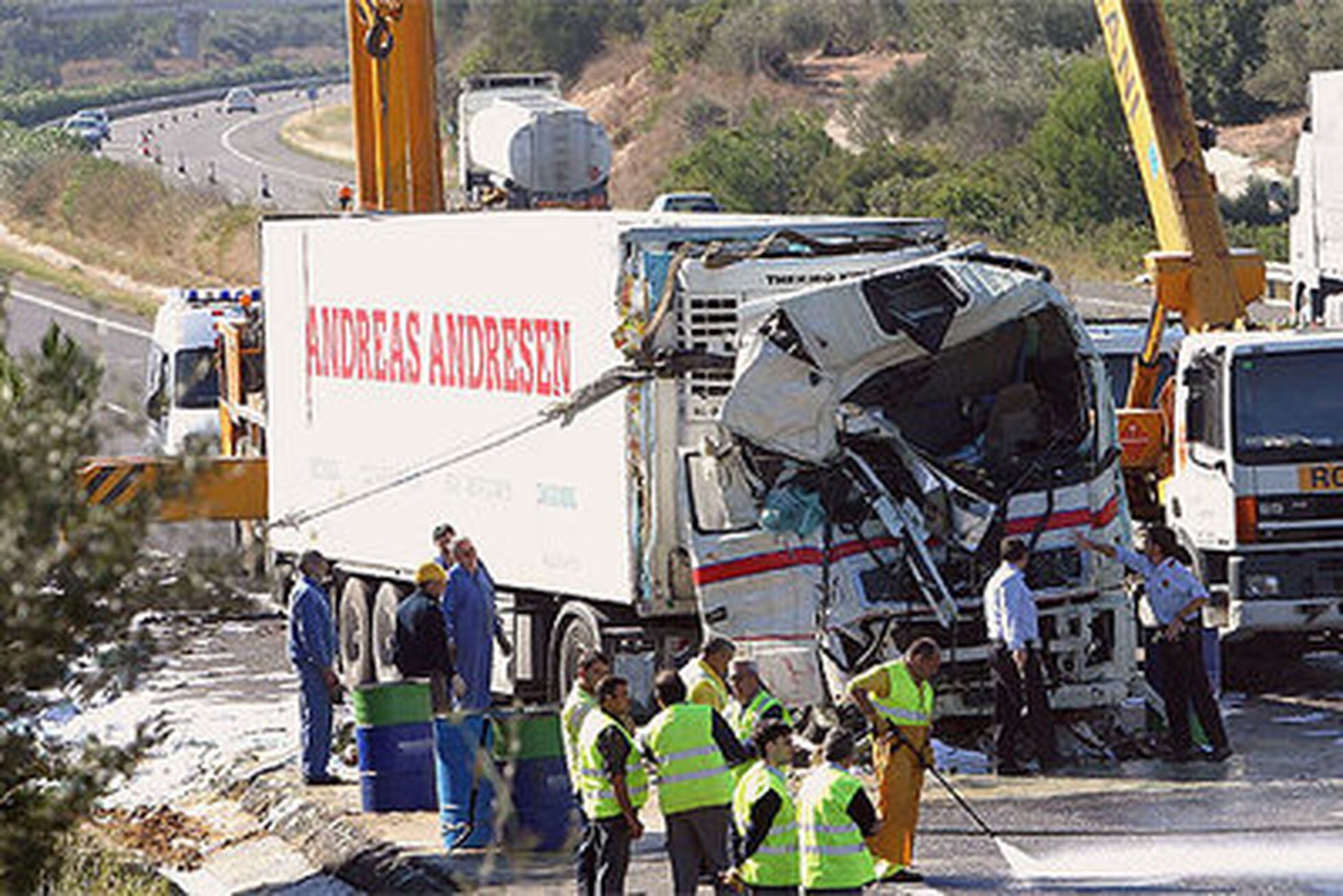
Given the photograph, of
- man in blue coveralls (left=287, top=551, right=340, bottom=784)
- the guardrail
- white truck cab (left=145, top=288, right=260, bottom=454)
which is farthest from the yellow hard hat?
the guardrail

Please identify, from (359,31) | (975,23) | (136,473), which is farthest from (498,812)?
(975,23)

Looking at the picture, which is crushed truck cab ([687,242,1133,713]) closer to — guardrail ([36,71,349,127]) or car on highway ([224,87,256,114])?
guardrail ([36,71,349,127])

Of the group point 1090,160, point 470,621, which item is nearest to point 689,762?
point 470,621

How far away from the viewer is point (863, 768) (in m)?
16.7

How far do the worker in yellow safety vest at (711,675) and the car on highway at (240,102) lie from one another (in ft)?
387

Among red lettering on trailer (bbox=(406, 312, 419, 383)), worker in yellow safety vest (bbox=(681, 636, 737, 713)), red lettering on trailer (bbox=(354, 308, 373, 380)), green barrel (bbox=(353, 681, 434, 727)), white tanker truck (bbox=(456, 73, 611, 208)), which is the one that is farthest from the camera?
white tanker truck (bbox=(456, 73, 611, 208))

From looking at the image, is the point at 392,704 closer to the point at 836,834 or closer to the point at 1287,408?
the point at 836,834

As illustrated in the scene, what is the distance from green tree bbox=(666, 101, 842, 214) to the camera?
64.3 meters

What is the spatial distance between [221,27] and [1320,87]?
171581 millimetres

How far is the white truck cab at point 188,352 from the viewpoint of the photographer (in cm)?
2819

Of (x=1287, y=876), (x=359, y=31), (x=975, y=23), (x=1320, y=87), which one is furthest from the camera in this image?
(x=975, y=23)

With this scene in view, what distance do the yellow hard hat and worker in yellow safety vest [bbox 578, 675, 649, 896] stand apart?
14.5 feet

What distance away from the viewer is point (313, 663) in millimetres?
17500

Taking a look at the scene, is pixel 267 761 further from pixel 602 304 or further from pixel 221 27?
pixel 221 27
